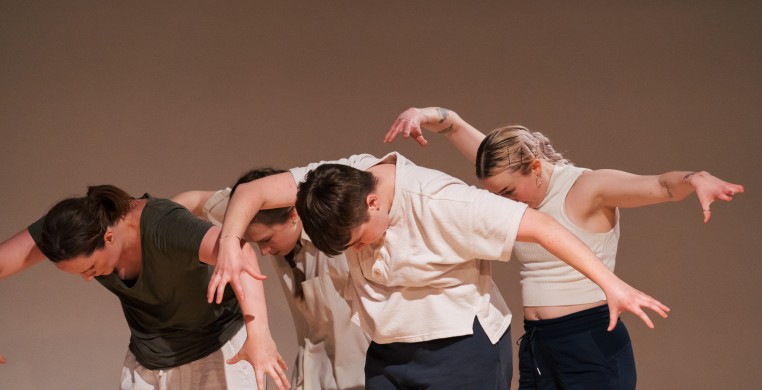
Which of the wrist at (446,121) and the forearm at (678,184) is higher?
the wrist at (446,121)

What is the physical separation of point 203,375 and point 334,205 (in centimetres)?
95

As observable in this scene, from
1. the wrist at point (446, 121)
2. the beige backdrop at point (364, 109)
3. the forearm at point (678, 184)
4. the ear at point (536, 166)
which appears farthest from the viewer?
the beige backdrop at point (364, 109)

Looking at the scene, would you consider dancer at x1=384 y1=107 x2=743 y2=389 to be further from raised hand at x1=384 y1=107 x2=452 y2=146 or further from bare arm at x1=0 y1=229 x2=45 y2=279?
bare arm at x1=0 y1=229 x2=45 y2=279

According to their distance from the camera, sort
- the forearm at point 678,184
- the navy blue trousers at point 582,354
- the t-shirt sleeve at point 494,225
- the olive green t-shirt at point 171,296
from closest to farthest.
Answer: the t-shirt sleeve at point 494,225 < the forearm at point 678,184 < the olive green t-shirt at point 171,296 < the navy blue trousers at point 582,354

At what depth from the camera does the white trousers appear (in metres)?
2.57

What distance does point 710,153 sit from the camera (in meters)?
4.18

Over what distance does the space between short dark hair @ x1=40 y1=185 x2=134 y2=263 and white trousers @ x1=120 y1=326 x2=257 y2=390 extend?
50 centimetres

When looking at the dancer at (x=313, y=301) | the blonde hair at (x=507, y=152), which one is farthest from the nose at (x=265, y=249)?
the blonde hair at (x=507, y=152)

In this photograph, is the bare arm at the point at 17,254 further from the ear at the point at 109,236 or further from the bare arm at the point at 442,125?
the bare arm at the point at 442,125

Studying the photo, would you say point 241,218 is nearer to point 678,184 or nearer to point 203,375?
point 203,375

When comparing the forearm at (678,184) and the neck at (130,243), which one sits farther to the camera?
the neck at (130,243)

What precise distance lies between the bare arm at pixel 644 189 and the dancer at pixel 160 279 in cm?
102

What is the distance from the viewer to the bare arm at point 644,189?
6.81ft

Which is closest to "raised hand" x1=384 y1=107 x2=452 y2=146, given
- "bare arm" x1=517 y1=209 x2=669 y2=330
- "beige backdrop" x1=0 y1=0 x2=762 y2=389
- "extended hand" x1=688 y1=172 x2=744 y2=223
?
"bare arm" x1=517 y1=209 x2=669 y2=330
